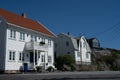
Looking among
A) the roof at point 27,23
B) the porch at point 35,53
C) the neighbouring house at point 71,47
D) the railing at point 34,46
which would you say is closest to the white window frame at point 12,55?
the porch at point 35,53

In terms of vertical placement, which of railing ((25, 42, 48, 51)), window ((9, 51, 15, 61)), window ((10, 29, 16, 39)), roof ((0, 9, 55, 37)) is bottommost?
window ((9, 51, 15, 61))

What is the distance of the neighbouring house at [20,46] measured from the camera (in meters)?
36.4

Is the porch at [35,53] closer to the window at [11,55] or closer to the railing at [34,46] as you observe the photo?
the railing at [34,46]

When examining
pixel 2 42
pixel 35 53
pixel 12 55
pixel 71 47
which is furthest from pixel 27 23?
pixel 71 47

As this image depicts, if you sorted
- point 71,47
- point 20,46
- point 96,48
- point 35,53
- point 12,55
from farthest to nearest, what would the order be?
point 96,48 < point 71,47 < point 35,53 < point 20,46 < point 12,55

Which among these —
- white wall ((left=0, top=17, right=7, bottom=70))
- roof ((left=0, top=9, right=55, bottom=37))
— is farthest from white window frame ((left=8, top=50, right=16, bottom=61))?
roof ((left=0, top=9, right=55, bottom=37))

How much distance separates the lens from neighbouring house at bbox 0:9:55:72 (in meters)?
36.4

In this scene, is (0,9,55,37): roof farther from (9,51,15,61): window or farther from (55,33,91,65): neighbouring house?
(55,33,91,65): neighbouring house

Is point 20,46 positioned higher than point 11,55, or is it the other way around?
point 20,46

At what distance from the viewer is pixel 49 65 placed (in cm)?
4731

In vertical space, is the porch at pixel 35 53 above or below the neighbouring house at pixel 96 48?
below

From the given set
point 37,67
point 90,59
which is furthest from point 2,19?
point 90,59

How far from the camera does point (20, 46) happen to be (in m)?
39.4

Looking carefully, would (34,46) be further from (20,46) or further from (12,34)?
(12,34)
